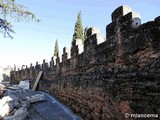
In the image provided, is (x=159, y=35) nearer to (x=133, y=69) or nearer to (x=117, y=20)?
(x=133, y=69)

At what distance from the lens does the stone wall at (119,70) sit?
2771 millimetres

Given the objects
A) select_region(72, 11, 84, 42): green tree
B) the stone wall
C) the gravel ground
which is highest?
select_region(72, 11, 84, 42): green tree

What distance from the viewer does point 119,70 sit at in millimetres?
3594

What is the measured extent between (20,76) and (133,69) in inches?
668

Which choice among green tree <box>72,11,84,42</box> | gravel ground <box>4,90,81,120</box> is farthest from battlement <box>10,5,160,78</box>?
green tree <box>72,11,84,42</box>

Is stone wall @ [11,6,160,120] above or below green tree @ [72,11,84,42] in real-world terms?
below

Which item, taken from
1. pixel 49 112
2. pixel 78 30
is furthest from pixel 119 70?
pixel 78 30

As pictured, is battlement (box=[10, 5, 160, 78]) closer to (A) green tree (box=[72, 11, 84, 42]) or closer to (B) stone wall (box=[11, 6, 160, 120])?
(B) stone wall (box=[11, 6, 160, 120])

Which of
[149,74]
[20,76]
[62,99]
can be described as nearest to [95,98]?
[149,74]

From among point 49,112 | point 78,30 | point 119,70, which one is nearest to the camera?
point 119,70

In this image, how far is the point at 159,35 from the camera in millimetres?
2682

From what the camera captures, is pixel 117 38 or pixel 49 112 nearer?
pixel 117 38

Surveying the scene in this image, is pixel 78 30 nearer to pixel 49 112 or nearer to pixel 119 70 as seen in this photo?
pixel 49 112

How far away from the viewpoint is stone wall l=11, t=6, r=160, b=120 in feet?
9.09
